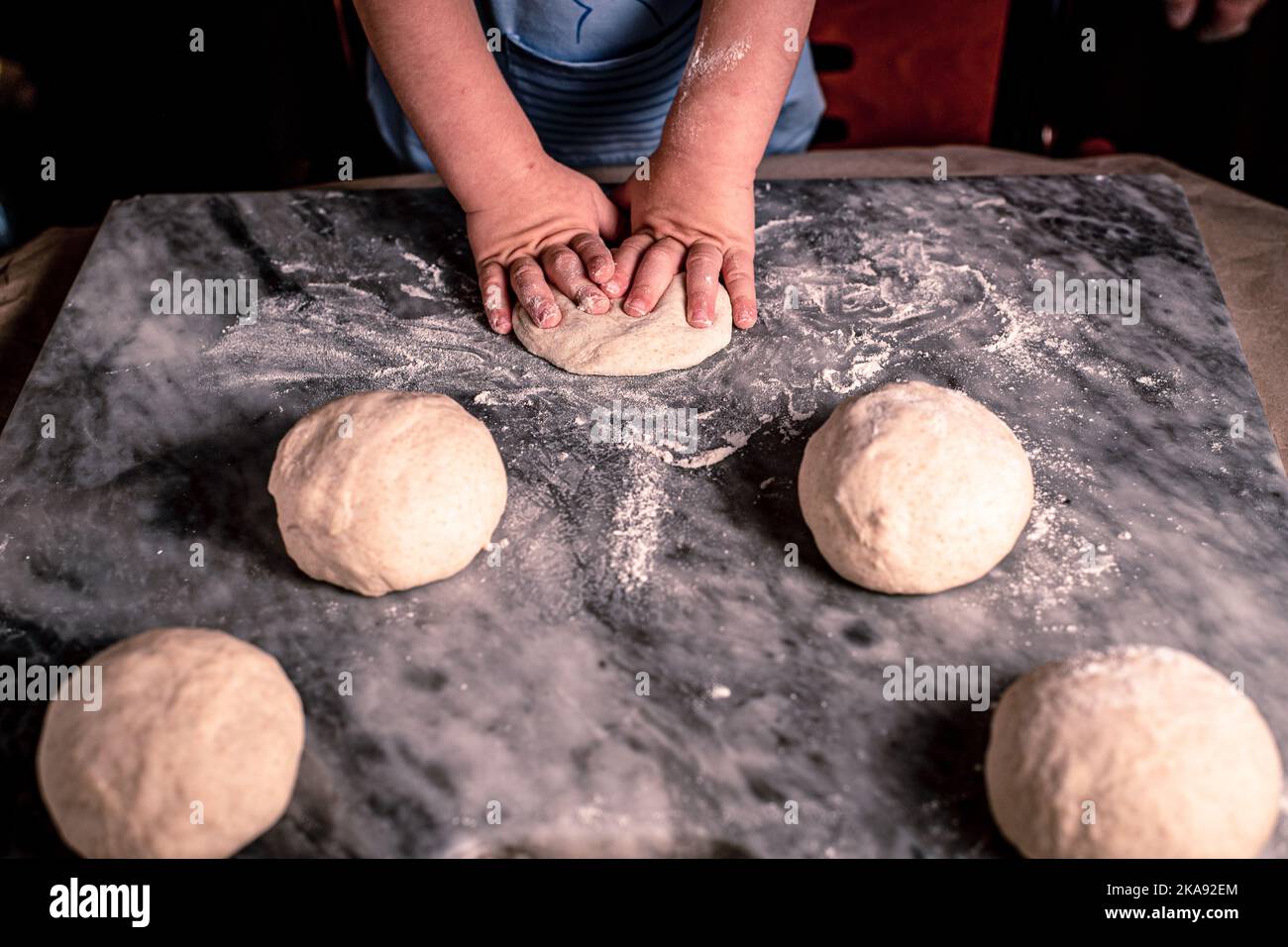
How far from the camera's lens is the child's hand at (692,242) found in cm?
219

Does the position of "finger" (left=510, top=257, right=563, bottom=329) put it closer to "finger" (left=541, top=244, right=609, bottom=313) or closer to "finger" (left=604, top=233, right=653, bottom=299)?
"finger" (left=541, top=244, right=609, bottom=313)

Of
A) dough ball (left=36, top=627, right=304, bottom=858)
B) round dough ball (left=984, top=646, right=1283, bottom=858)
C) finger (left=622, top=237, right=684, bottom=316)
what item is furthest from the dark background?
round dough ball (left=984, top=646, right=1283, bottom=858)

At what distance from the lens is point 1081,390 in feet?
6.82

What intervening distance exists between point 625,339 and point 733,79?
661 mm

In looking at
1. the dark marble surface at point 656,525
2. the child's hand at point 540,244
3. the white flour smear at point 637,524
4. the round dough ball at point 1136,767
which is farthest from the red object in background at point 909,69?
the round dough ball at point 1136,767

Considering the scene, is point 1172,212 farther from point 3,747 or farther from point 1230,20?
point 3,747

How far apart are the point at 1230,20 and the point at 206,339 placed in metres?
3.21

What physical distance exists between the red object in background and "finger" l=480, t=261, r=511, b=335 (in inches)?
60.4

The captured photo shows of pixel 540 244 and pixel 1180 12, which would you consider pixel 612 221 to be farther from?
pixel 1180 12

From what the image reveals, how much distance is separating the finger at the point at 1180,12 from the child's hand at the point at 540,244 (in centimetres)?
220

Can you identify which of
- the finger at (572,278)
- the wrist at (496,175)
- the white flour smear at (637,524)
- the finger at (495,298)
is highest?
the wrist at (496,175)

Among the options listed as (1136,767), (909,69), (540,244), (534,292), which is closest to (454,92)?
(540,244)

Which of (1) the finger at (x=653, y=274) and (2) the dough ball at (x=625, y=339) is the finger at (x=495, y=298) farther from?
(1) the finger at (x=653, y=274)
